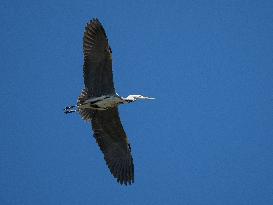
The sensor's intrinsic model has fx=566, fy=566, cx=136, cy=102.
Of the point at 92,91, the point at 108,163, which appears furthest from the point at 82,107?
the point at 108,163

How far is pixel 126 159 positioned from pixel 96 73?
2352 millimetres

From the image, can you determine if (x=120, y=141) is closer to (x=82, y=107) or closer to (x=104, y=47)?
(x=82, y=107)

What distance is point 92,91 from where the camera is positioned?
14.2 m

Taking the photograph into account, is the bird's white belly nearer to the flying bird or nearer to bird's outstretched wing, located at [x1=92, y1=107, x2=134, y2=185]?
the flying bird

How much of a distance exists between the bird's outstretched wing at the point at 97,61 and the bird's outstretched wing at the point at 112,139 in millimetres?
634

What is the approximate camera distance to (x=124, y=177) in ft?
47.2

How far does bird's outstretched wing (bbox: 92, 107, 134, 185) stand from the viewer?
567 inches

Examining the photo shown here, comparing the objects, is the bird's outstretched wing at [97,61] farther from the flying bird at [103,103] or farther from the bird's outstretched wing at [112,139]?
the bird's outstretched wing at [112,139]

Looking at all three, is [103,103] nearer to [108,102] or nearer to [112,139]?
[108,102]

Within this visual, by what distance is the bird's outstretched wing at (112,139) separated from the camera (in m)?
14.4

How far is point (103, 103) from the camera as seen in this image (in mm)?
14086

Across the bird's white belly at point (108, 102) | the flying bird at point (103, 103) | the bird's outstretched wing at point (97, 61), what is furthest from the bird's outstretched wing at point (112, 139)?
the bird's outstretched wing at point (97, 61)

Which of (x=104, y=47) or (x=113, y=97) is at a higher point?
(x=104, y=47)

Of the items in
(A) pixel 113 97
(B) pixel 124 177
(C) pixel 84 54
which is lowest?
(B) pixel 124 177
